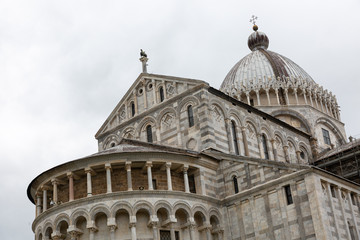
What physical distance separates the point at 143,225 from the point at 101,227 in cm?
209

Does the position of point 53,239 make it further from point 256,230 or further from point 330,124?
point 330,124

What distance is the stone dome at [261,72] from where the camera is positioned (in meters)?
47.7

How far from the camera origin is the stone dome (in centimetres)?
4772

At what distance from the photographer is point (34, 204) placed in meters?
→ 34.3

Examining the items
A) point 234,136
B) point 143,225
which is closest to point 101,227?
point 143,225

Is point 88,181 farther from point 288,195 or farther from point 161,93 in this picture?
point 288,195

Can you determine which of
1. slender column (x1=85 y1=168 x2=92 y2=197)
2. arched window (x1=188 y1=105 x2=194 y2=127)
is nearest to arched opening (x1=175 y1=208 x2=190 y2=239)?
slender column (x1=85 y1=168 x2=92 y2=197)

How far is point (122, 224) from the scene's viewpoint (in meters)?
28.1

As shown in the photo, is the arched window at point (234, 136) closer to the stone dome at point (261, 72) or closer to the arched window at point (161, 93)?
the arched window at point (161, 93)

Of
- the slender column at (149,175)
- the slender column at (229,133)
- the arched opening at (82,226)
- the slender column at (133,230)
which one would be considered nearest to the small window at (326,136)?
the slender column at (229,133)

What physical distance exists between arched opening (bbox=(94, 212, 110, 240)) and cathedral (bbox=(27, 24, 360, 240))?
0.05 meters

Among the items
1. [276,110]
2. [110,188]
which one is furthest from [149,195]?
[276,110]

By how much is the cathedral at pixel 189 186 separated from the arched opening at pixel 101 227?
0.16 feet

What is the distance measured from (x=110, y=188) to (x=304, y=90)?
79.0 ft
